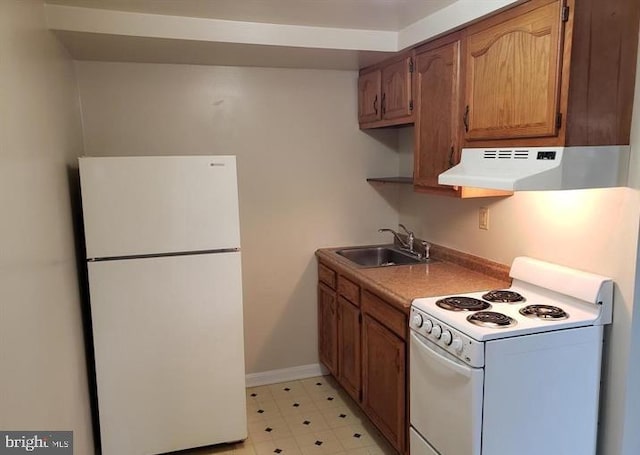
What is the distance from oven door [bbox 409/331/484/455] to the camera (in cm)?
177

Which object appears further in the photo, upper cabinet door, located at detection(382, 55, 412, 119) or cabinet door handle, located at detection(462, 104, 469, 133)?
upper cabinet door, located at detection(382, 55, 412, 119)

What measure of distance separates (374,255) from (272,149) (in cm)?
109

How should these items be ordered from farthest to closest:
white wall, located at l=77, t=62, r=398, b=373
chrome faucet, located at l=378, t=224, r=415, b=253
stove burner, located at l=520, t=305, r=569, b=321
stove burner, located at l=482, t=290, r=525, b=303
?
chrome faucet, located at l=378, t=224, r=415, b=253, white wall, located at l=77, t=62, r=398, b=373, stove burner, located at l=482, t=290, r=525, b=303, stove burner, located at l=520, t=305, r=569, b=321

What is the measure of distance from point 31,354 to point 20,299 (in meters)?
0.20

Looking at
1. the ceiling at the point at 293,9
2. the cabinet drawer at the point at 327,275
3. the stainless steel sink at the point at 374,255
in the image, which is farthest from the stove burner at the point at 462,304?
the ceiling at the point at 293,9

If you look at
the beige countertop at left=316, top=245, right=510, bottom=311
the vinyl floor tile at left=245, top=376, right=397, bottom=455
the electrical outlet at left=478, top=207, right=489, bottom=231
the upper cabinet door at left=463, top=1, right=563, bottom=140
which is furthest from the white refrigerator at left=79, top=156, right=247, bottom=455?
the electrical outlet at left=478, top=207, right=489, bottom=231

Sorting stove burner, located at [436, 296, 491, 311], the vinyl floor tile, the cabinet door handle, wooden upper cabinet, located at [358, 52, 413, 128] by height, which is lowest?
the vinyl floor tile

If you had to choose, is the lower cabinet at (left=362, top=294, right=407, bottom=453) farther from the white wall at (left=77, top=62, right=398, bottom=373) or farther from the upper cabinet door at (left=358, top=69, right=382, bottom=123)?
the upper cabinet door at (left=358, top=69, right=382, bottom=123)

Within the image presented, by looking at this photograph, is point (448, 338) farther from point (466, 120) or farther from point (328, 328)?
point (328, 328)

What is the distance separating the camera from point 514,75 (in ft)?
6.35

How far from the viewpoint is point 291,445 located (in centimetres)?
271

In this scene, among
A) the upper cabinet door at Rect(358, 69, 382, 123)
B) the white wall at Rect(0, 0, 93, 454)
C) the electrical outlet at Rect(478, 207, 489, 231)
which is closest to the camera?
the white wall at Rect(0, 0, 93, 454)

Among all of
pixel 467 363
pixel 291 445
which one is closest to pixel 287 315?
pixel 291 445

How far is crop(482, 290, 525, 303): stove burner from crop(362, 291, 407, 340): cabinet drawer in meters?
0.41
